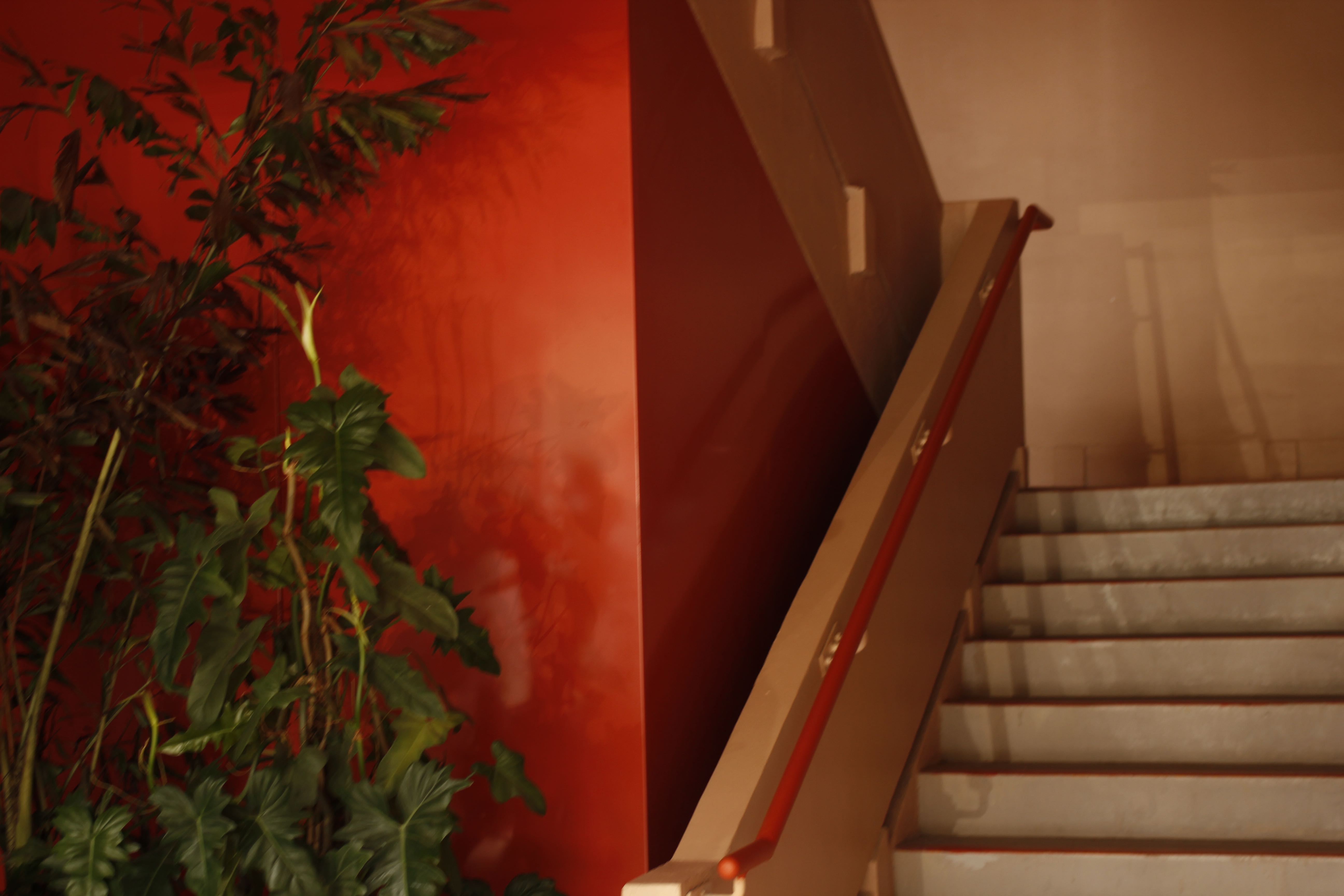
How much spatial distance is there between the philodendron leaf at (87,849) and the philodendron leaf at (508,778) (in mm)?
610

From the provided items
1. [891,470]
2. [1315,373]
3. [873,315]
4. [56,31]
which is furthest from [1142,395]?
[56,31]

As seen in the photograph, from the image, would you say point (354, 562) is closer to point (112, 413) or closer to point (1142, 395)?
point (112, 413)

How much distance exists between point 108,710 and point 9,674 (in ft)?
0.67

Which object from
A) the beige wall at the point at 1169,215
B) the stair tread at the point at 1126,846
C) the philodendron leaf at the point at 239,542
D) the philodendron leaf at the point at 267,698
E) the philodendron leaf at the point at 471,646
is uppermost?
the beige wall at the point at 1169,215

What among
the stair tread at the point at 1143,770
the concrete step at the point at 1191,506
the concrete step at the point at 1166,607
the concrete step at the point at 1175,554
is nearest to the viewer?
the stair tread at the point at 1143,770

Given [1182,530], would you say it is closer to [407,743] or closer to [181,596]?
[407,743]

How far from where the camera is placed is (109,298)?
7.51 ft

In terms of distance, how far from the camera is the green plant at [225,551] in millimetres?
2002

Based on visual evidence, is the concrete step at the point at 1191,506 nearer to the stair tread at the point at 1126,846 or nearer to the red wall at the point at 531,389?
the stair tread at the point at 1126,846

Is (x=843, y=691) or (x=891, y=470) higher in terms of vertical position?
(x=891, y=470)

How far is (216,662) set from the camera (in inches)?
79.1

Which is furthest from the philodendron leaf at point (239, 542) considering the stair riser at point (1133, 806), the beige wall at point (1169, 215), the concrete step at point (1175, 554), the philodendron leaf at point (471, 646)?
the beige wall at point (1169, 215)

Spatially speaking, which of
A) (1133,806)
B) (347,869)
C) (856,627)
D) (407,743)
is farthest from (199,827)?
(1133,806)

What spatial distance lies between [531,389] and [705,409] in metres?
0.44
